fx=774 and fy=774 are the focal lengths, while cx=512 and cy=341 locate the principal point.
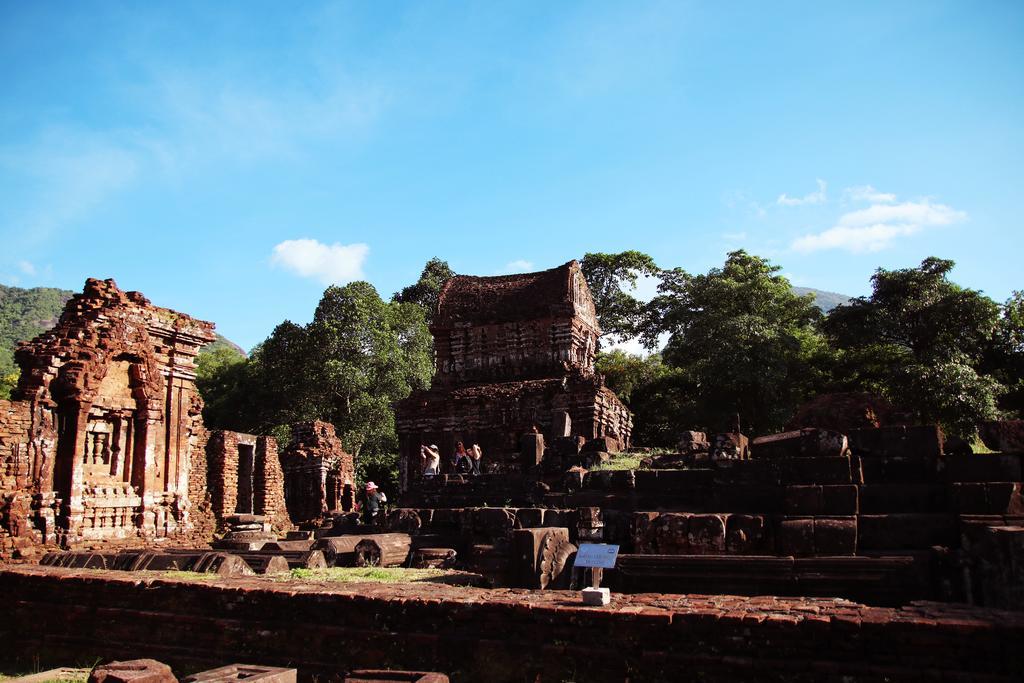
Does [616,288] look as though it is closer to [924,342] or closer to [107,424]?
[924,342]

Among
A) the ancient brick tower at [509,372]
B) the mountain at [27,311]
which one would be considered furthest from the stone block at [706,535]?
the mountain at [27,311]

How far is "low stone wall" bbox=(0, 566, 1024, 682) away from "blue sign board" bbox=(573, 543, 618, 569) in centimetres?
33

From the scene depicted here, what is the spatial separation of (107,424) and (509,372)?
10.5 m

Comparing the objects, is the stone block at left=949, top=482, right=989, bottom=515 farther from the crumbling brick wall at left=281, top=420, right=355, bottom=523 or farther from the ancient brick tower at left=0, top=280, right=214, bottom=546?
the crumbling brick wall at left=281, top=420, right=355, bottom=523

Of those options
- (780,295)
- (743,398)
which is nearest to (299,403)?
(743,398)

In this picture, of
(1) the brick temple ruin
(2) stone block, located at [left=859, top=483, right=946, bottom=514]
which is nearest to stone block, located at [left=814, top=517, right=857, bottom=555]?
(1) the brick temple ruin

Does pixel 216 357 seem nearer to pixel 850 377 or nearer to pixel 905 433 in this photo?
pixel 850 377

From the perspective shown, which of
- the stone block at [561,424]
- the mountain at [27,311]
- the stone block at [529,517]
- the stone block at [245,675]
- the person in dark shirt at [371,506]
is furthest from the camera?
the mountain at [27,311]

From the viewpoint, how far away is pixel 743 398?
86.1ft

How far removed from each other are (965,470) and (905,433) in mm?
851

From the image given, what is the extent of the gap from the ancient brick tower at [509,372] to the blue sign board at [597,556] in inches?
444

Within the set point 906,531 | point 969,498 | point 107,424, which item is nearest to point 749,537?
point 906,531

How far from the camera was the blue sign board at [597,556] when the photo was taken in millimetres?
6430

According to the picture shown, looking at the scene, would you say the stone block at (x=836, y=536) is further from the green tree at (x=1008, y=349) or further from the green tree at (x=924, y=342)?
the green tree at (x=1008, y=349)
